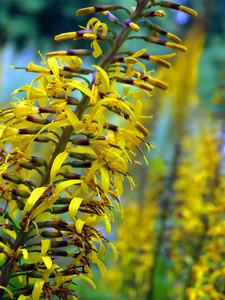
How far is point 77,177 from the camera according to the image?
1.04 meters

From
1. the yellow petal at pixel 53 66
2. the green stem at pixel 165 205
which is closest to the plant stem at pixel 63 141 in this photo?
the yellow petal at pixel 53 66

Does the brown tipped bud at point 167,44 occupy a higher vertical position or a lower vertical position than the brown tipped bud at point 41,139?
higher

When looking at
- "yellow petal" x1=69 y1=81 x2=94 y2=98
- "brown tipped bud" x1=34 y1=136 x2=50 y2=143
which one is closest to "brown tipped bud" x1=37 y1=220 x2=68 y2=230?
"brown tipped bud" x1=34 y1=136 x2=50 y2=143

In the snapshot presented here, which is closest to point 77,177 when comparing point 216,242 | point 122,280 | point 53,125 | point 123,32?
point 53,125

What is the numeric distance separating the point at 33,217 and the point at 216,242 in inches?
77.6

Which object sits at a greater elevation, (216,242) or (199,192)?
(199,192)

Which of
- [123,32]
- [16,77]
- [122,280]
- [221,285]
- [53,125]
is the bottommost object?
[122,280]

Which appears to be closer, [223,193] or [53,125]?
[53,125]

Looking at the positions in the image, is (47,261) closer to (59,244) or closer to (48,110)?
(59,244)

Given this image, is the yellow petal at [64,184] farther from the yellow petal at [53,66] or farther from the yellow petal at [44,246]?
the yellow petal at [53,66]

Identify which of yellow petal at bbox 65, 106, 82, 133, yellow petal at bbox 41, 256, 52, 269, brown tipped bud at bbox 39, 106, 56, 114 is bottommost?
yellow petal at bbox 41, 256, 52, 269

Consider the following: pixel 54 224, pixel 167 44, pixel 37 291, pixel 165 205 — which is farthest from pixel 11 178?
pixel 165 205

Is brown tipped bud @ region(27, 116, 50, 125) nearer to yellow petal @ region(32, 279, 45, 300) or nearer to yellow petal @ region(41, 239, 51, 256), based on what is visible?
yellow petal @ region(41, 239, 51, 256)

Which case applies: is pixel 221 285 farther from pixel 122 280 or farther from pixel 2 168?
pixel 122 280
